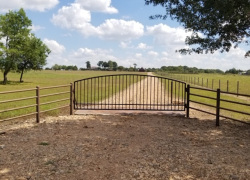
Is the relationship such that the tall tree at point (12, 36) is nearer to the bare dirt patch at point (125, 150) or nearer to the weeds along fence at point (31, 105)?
the weeds along fence at point (31, 105)

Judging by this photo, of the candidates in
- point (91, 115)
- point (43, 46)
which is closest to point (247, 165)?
point (91, 115)

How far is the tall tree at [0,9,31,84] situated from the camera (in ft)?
130

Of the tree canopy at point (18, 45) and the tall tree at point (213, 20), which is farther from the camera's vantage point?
the tree canopy at point (18, 45)

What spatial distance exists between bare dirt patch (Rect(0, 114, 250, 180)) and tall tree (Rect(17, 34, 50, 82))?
35.3m

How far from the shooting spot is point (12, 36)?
4050 centimetres

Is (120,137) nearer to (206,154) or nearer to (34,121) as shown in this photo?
(206,154)

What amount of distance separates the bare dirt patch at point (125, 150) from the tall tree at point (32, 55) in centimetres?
3529

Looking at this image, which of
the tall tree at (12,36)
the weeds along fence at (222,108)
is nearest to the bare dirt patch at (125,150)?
the weeds along fence at (222,108)

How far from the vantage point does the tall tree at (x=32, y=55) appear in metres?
42.1

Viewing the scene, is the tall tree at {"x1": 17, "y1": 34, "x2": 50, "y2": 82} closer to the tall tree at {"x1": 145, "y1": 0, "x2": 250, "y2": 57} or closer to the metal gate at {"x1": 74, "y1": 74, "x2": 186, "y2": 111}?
the metal gate at {"x1": 74, "y1": 74, "x2": 186, "y2": 111}

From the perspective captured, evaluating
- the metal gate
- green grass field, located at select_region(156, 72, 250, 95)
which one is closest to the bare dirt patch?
the metal gate

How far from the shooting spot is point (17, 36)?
4088 cm

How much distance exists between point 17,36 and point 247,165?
41.7 meters

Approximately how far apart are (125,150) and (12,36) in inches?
1560
